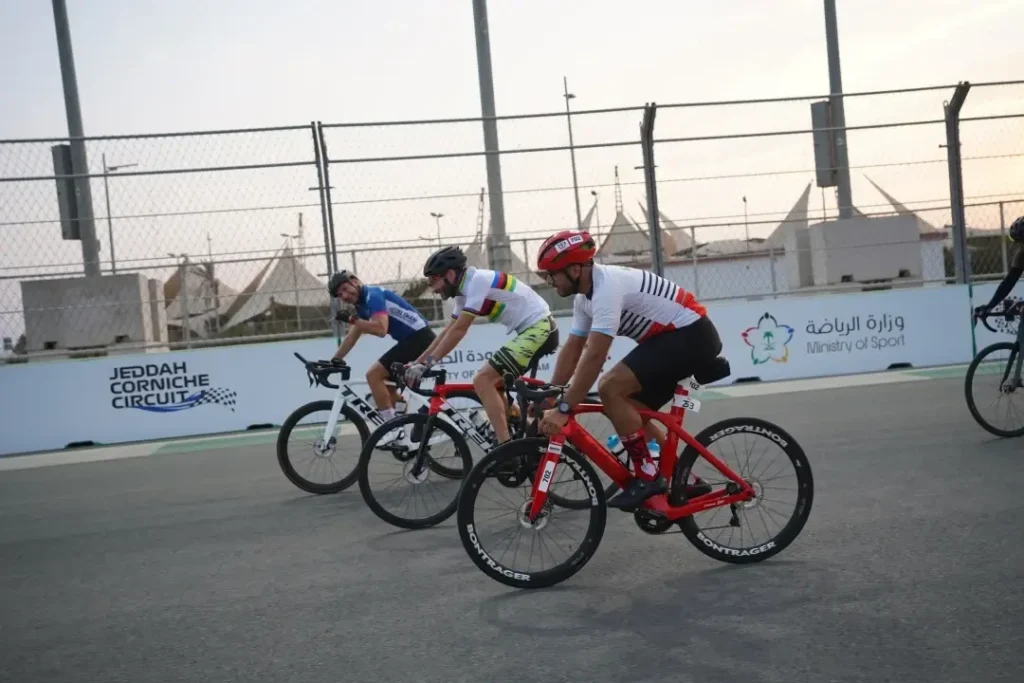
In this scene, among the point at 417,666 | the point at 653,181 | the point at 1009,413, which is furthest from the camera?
the point at 653,181

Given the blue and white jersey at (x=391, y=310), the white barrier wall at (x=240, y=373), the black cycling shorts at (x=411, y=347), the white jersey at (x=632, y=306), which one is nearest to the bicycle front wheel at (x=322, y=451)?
the black cycling shorts at (x=411, y=347)

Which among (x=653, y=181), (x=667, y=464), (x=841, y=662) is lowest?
(x=841, y=662)

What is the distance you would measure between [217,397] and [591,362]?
892 cm

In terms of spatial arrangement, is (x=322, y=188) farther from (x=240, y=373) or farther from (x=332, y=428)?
(x=332, y=428)

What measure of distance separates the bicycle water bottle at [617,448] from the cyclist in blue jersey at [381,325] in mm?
3038

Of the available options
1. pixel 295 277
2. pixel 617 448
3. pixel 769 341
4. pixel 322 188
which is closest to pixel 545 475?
pixel 617 448

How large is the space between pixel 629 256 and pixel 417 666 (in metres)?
10.3

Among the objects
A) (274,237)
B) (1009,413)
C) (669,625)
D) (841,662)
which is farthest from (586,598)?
(274,237)

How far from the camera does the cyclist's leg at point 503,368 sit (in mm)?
7383

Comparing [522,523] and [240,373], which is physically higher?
[240,373]

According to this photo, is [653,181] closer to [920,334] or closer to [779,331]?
[779,331]

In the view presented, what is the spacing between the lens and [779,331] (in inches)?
569

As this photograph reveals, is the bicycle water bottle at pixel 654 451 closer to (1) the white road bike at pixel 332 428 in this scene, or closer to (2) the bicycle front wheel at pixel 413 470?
(2) the bicycle front wheel at pixel 413 470

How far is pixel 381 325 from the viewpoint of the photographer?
8.88m
